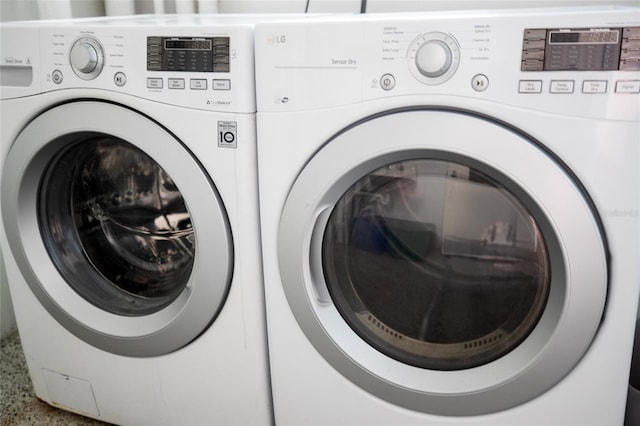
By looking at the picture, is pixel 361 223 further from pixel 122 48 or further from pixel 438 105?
pixel 122 48

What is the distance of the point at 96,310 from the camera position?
1.07m

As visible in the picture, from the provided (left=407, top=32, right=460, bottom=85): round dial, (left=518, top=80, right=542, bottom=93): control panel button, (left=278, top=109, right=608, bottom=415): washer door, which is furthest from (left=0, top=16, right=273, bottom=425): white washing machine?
(left=518, top=80, right=542, bottom=93): control panel button

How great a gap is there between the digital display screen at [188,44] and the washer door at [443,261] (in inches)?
10.0

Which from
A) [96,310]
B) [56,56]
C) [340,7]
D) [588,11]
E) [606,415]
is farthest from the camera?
[340,7]

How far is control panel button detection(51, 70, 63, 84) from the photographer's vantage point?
3.08 feet

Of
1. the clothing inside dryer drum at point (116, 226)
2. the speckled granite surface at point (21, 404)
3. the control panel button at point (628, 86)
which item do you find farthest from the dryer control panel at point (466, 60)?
the speckled granite surface at point (21, 404)

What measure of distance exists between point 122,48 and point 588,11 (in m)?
0.72

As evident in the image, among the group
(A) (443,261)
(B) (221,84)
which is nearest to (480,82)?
(A) (443,261)

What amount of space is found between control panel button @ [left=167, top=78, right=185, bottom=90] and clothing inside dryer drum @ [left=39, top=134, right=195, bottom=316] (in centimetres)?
17

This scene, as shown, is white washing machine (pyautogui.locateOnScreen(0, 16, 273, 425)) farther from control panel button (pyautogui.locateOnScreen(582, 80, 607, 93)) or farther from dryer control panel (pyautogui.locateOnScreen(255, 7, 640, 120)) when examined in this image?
control panel button (pyautogui.locateOnScreen(582, 80, 607, 93))

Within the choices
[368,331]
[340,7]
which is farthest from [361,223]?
[340,7]

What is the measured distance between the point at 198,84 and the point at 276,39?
153 mm

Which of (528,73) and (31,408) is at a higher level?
(528,73)

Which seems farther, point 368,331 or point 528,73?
point 368,331
